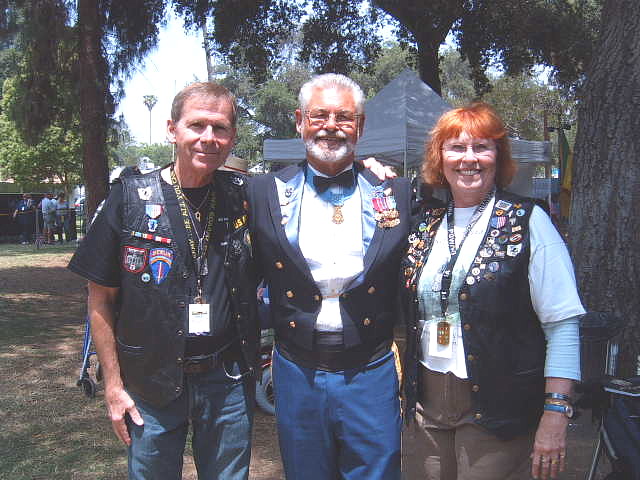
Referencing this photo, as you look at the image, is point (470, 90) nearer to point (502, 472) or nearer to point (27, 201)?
point (27, 201)

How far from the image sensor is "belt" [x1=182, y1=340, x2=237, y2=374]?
2365 millimetres

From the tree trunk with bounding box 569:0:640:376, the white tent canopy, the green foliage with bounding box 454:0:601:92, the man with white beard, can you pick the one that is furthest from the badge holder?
the green foliage with bounding box 454:0:601:92

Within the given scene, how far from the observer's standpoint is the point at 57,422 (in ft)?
16.0

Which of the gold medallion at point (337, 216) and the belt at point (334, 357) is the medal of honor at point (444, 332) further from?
the gold medallion at point (337, 216)

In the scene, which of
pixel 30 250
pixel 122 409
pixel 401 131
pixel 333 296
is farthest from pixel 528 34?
pixel 30 250

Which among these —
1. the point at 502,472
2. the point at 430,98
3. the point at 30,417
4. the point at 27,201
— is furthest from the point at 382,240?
→ the point at 27,201

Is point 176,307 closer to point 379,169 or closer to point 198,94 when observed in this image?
point 198,94

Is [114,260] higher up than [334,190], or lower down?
lower down

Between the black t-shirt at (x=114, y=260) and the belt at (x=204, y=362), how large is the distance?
0.02 meters

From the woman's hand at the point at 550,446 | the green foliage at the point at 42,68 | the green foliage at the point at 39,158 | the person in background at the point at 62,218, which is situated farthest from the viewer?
the green foliage at the point at 39,158

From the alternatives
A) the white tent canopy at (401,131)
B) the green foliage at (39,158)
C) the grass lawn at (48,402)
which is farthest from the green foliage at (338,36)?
the green foliage at (39,158)

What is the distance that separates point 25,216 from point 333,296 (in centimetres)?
2127

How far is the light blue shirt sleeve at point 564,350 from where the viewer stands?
84.6 inches

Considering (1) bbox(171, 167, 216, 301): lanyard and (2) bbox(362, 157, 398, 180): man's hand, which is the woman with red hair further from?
(1) bbox(171, 167, 216, 301): lanyard
